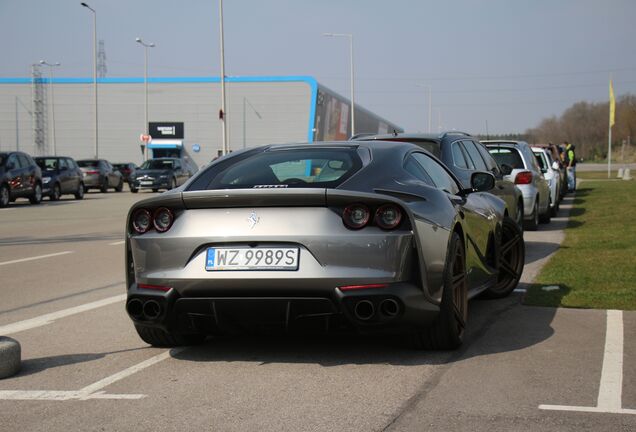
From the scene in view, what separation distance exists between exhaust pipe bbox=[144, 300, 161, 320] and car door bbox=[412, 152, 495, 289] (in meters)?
2.16

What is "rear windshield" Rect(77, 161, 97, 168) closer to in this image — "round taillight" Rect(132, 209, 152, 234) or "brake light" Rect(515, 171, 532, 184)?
"brake light" Rect(515, 171, 532, 184)

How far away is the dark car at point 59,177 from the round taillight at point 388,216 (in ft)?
96.5

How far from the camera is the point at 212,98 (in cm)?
7925

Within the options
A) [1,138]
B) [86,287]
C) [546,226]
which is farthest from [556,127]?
[86,287]

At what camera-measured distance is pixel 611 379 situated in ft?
17.3

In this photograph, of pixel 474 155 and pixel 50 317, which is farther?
pixel 474 155

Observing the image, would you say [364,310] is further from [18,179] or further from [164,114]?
[164,114]

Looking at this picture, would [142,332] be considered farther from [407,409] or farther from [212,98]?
[212,98]

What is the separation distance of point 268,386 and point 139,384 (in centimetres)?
72

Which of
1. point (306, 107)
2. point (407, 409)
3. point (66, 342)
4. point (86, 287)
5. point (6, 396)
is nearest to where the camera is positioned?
point (407, 409)

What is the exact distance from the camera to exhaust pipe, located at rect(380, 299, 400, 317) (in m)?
5.43

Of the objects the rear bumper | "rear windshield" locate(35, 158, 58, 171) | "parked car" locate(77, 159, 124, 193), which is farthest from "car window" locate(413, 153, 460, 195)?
"parked car" locate(77, 159, 124, 193)

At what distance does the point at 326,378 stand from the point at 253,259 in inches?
30.9

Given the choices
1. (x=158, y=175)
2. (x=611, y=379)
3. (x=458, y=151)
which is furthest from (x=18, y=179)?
(x=611, y=379)
